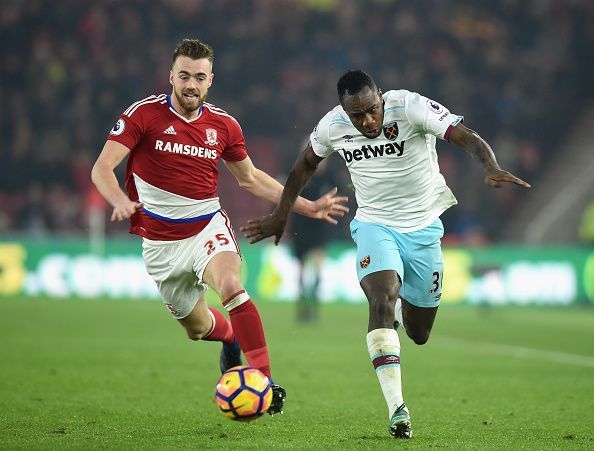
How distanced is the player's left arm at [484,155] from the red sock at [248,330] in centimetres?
169

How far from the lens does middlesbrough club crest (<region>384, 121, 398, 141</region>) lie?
274 inches

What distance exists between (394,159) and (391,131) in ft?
0.68

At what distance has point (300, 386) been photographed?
914 cm

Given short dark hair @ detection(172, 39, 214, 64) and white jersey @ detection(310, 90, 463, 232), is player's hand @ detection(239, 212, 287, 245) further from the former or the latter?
short dark hair @ detection(172, 39, 214, 64)

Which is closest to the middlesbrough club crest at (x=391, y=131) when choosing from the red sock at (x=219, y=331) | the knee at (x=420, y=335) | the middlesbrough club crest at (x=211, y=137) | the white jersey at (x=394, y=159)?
the white jersey at (x=394, y=159)

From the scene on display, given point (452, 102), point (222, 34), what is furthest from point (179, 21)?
point (452, 102)

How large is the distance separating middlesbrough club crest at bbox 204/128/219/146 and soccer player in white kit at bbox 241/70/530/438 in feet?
1.92

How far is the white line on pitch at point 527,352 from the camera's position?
465 inches

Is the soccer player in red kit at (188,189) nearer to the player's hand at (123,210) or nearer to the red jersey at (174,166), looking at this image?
the red jersey at (174,166)

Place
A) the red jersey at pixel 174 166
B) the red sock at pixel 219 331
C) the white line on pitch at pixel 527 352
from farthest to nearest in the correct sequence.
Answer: the white line on pitch at pixel 527 352
the red sock at pixel 219 331
the red jersey at pixel 174 166

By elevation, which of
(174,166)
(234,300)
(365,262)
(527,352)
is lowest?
(527,352)

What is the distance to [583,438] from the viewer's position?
626 centimetres

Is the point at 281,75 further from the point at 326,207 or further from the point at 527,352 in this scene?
the point at 326,207

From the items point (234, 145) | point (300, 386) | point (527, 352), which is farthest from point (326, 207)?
point (527, 352)
